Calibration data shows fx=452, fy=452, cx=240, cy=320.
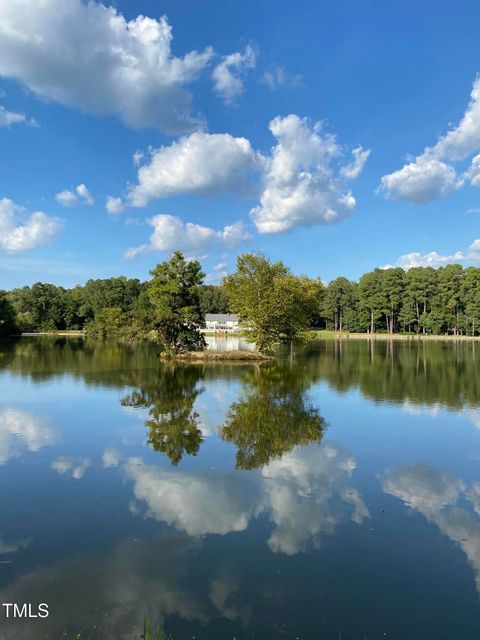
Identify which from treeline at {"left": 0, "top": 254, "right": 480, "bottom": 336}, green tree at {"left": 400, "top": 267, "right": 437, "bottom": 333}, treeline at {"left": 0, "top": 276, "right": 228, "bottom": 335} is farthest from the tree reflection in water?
treeline at {"left": 0, "top": 276, "right": 228, "bottom": 335}

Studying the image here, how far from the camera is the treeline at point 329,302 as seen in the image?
43750 mm

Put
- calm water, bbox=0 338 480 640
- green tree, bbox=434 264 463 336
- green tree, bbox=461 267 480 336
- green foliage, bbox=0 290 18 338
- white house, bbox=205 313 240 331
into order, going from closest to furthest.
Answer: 1. calm water, bbox=0 338 480 640
2. green foliage, bbox=0 290 18 338
3. green tree, bbox=461 267 480 336
4. green tree, bbox=434 264 463 336
5. white house, bbox=205 313 240 331

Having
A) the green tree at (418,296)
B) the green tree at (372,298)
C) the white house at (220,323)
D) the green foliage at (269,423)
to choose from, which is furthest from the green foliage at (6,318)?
the green tree at (418,296)

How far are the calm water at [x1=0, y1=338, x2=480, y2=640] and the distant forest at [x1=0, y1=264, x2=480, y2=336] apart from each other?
5283 cm

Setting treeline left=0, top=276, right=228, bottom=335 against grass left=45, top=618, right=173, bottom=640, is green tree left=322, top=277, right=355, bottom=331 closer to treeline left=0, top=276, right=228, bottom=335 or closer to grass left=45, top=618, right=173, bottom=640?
treeline left=0, top=276, right=228, bottom=335

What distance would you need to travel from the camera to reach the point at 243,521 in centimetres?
811

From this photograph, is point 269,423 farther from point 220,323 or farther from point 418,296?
point 220,323

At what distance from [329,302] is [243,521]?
96065 mm

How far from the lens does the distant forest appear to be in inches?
3216

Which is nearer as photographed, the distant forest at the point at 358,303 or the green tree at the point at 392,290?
the distant forest at the point at 358,303

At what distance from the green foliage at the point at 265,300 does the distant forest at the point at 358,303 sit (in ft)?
79.5

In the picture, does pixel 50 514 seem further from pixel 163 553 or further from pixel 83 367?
pixel 83 367

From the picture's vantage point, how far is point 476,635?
529 cm

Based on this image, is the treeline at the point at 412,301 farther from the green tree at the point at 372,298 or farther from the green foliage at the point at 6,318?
the green foliage at the point at 6,318
